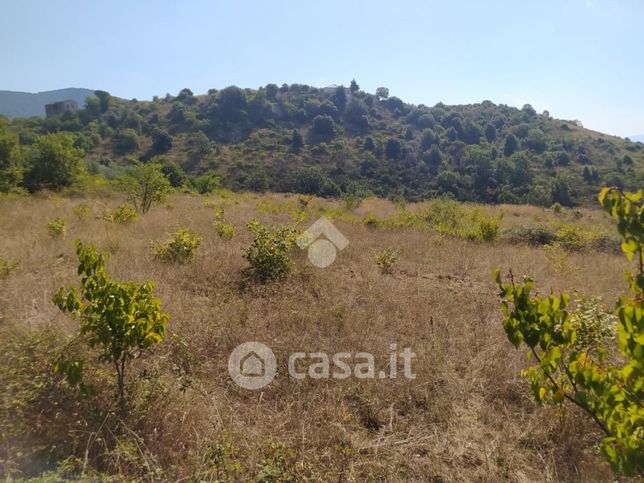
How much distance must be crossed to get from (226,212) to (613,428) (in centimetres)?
1105

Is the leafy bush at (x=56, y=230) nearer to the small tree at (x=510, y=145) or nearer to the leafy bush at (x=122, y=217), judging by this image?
the leafy bush at (x=122, y=217)

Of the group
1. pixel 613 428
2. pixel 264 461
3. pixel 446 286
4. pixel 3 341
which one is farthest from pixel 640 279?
pixel 446 286

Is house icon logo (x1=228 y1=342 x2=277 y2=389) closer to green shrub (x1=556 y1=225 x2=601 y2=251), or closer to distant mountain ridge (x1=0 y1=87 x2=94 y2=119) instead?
green shrub (x1=556 y1=225 x2=601 y2=251)

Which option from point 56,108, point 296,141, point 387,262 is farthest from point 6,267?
point 56,108

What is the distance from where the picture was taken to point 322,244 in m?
7.23

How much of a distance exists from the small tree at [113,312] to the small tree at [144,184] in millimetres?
8663

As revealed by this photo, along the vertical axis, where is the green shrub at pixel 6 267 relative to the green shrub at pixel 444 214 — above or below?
below

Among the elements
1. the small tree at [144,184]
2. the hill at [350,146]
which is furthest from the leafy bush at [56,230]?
the hill at [350,146]

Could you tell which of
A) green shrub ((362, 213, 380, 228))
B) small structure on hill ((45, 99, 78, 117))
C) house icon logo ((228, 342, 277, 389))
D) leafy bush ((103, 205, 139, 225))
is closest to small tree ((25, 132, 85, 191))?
leafy bush ((103, 205, 139, 225))

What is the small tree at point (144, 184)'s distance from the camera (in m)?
10.3

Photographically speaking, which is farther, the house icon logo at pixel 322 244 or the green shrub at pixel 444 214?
the green shrub at pixel 444 214

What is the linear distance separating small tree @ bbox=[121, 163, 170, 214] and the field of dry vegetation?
5.15 meters

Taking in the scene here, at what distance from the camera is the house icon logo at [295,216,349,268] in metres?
6.34

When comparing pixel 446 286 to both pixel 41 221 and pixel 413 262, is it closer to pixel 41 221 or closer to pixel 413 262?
pixel 413 262
